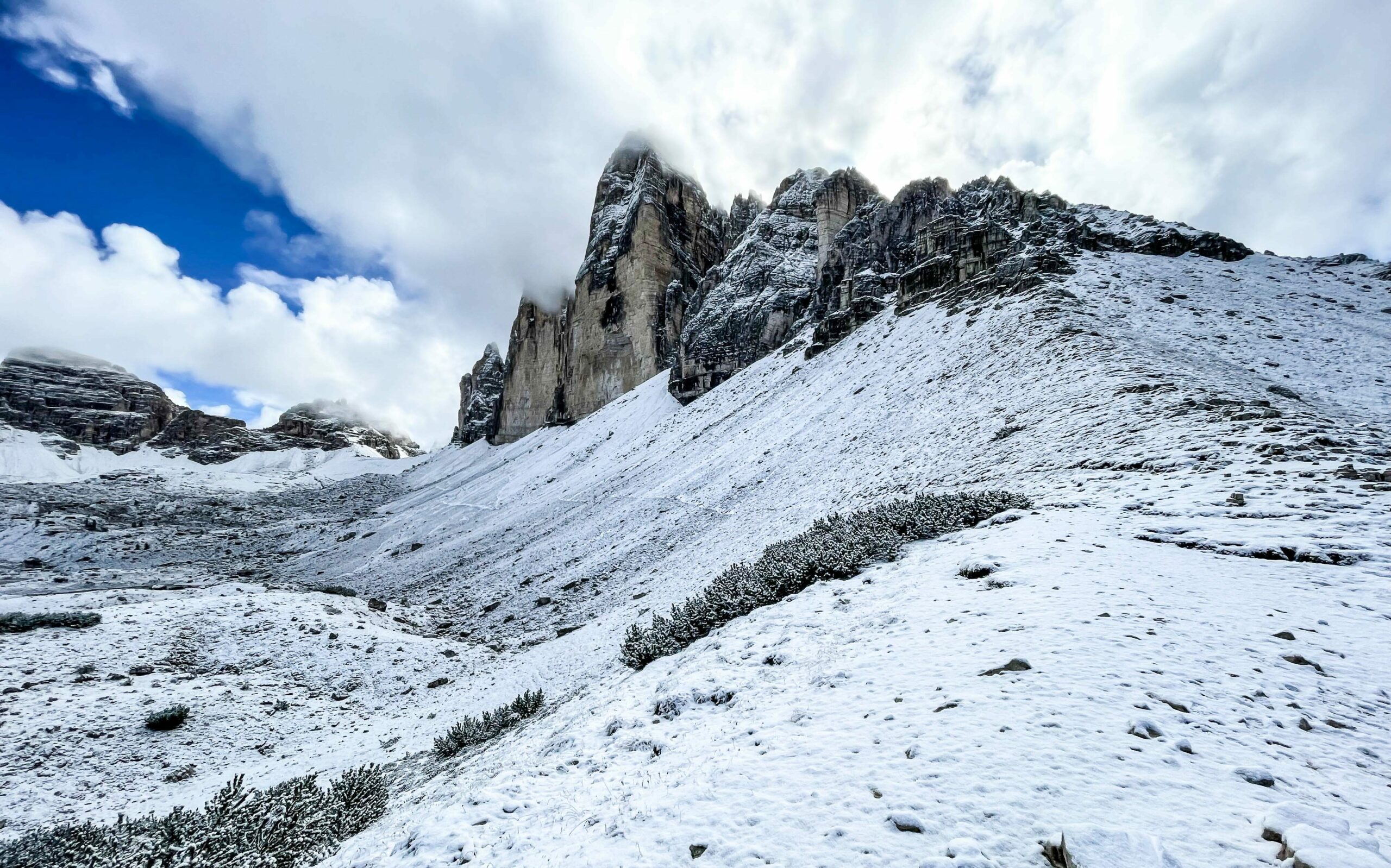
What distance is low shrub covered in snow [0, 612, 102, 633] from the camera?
1370 centimetres

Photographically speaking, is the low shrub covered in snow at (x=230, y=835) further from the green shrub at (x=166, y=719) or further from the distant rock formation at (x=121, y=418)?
the distant rock formation at (x=121, y=418)

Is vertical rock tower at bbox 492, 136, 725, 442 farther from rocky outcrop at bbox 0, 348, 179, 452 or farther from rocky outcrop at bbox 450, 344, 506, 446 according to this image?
rocky outcrop at bbox 0, 348, 179, 452

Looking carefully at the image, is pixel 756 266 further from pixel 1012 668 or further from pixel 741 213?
pixel 1012 668

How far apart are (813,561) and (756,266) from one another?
5238 centimetres

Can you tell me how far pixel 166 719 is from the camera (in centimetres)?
1070

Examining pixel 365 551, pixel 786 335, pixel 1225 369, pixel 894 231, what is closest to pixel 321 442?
pixel 365 551

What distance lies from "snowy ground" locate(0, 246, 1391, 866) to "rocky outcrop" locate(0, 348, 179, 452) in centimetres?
15952

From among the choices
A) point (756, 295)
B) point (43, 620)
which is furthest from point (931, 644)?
point (756, 295)

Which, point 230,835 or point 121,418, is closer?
point 230,835

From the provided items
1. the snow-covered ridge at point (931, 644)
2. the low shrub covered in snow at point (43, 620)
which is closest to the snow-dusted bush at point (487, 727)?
the snow-covered ridge at point (931, 644)

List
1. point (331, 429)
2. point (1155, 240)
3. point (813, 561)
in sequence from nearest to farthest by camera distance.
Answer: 1. point (813, 561)
2. point (1155, 240)
3. point (331, 429)

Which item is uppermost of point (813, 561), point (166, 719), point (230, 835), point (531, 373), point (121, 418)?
point (121, 418)

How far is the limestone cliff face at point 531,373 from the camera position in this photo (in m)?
97.8

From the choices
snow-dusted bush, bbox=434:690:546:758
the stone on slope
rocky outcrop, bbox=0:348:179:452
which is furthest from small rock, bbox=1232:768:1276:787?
rocky outcrop, bbox=0:348:179:452
